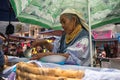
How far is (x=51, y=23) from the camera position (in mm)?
4457

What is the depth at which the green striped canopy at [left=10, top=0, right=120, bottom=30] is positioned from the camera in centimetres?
387

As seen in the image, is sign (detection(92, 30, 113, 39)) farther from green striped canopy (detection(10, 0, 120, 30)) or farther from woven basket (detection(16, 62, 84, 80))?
woven basket (detection(16, 62, 84, 80))

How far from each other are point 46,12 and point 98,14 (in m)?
0.82

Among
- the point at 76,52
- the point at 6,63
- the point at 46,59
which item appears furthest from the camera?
the point at 6,63

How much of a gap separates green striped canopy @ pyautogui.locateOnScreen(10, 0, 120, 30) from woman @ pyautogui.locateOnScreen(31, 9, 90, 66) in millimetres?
272

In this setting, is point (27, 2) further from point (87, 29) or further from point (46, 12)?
point (87, 29)

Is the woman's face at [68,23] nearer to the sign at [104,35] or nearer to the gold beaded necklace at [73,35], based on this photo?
the gold beaded necklace at [73,35]

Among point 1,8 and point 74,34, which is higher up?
point 1,8

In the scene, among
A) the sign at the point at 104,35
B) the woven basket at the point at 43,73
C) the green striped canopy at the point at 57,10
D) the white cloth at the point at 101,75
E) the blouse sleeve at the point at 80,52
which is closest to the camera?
the white cloth at the point at 101,75

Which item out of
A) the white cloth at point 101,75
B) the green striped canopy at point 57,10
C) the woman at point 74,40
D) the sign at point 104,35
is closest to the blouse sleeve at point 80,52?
the woman at point 74,40

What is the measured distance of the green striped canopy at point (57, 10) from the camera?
12.7 ft

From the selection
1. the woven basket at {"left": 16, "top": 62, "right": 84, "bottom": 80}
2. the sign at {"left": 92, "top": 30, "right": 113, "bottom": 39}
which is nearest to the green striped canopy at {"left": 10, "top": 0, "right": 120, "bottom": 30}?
the woven basket at {"left": 16, "top": 62, "right": 84, "bottom": 80}

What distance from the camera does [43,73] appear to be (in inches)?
89.9

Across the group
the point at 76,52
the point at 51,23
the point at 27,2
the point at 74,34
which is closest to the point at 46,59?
the point at 76,52
